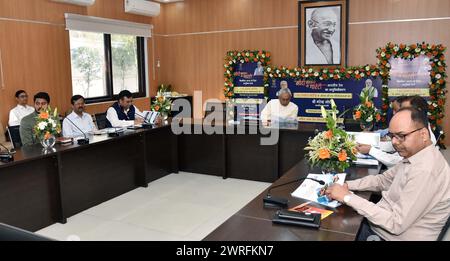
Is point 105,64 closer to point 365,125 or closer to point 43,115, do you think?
point 43,115

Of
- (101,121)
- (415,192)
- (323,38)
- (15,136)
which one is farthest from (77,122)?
(323,38)

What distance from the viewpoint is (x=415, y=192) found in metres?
1.92

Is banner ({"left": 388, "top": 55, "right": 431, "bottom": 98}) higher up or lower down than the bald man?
lower down

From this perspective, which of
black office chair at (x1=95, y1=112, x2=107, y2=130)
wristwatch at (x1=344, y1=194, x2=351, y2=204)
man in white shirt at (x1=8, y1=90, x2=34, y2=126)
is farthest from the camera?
man in white shirt at (x1=8, y1=90, x2=34, y2=126)

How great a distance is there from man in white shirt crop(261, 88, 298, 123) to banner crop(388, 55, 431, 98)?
2.55 meters

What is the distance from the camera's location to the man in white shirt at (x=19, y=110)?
6.27m

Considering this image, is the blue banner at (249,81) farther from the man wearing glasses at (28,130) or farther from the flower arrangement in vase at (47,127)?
the flower arrangement in vase at (47,127)

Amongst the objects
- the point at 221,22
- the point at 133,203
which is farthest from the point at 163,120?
the point at 221,22

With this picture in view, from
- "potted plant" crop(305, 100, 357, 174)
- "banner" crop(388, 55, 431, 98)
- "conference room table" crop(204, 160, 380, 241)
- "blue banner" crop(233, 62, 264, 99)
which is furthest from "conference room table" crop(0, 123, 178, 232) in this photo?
"banner" crop(388, 55, 431, 98)

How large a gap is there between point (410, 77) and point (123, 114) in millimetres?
5392

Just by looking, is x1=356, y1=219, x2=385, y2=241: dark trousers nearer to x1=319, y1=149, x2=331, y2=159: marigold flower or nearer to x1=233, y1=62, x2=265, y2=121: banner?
x1=319, y1=149, x2=331, y2=159: marigold flower

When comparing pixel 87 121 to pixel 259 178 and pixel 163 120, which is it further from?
pixel 259 178

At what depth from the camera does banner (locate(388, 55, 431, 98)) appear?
7250mm

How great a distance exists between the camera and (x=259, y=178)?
5676 millimetres
